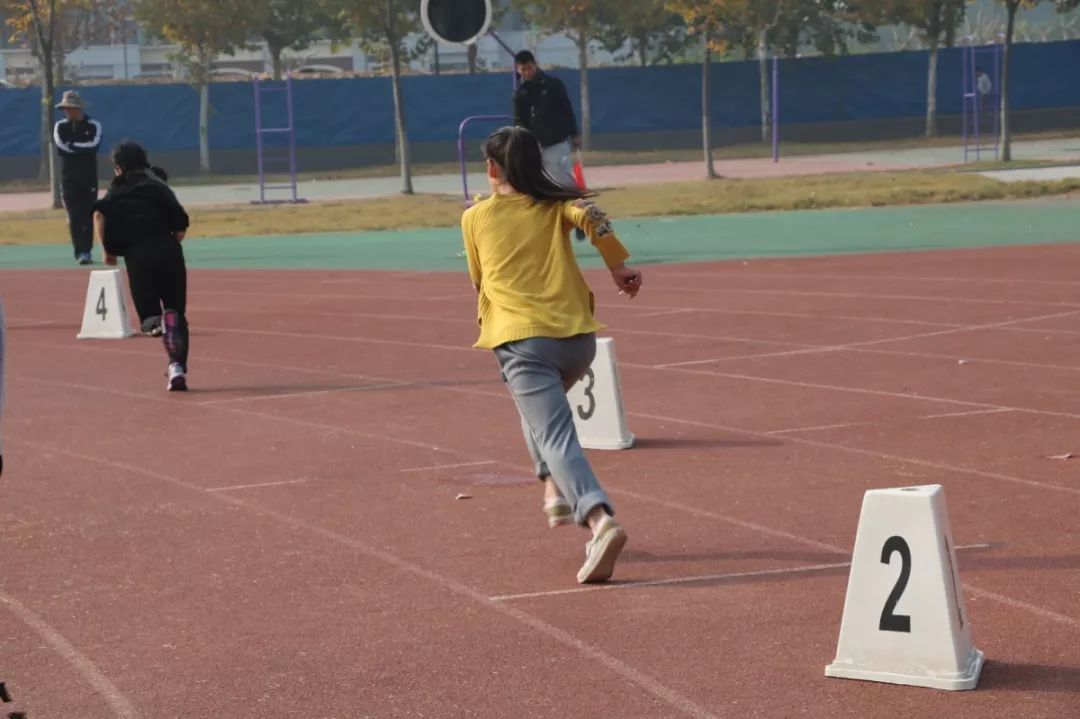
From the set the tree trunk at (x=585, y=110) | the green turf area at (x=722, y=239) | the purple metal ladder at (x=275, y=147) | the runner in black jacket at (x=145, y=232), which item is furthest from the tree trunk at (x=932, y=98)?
the runner in black jacket at (x=145, y=232)

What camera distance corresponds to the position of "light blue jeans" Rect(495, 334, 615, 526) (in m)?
6.95

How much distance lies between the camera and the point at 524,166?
7090mm

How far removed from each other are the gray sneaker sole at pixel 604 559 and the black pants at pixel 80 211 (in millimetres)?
16984

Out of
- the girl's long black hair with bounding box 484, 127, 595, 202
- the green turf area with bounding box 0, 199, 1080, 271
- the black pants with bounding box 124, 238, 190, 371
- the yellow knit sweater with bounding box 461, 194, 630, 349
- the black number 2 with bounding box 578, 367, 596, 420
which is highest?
the girl's long black hair with bounding box 484, 127, 595, 202

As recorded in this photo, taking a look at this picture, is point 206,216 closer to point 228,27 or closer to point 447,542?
point 228,27

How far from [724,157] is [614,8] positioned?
413 inches

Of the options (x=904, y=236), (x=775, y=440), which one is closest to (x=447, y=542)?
(x=775, y=440)

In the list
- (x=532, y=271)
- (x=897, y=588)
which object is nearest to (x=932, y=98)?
(x=532, y=271)

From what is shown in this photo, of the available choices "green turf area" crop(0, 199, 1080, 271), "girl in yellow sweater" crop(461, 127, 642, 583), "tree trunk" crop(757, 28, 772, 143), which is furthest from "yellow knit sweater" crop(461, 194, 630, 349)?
"tree trunk" crop(757, 28, 772, 143)

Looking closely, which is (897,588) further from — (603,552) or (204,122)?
(204,122)

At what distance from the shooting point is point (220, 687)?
5.62 m

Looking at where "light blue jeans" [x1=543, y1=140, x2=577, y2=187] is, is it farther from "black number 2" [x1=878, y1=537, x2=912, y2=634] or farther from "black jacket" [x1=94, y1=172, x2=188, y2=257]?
"black number 2" [x1=878, y1=537, x2=912, y2=634]

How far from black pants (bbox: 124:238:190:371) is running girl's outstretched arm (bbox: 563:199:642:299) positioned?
6.04 meters

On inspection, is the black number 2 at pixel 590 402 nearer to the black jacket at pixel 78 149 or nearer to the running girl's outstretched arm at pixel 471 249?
the running girl's outstretched arm at pixel 471 249
